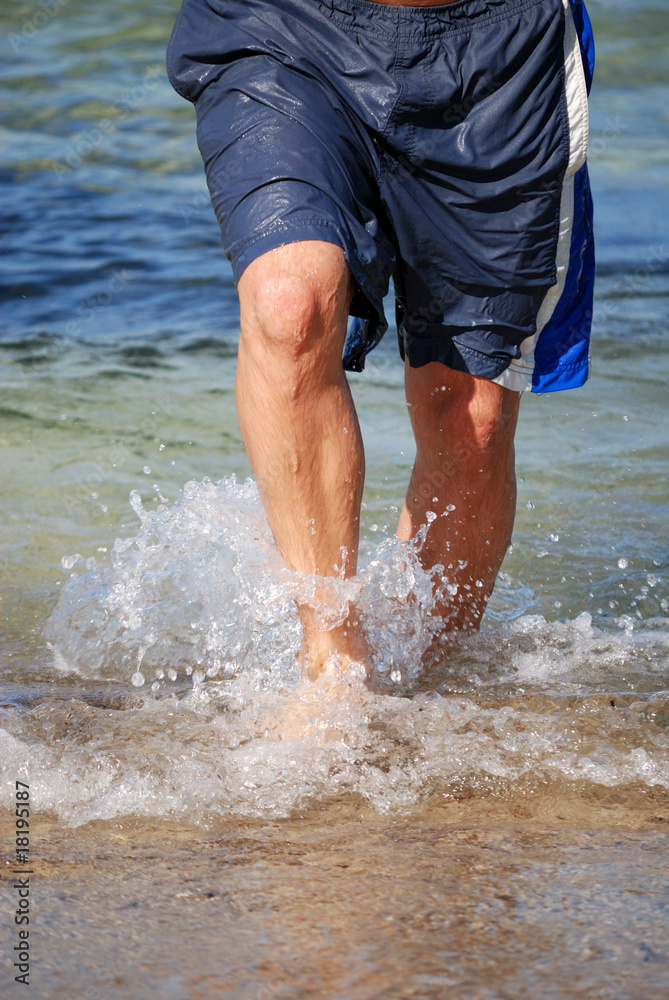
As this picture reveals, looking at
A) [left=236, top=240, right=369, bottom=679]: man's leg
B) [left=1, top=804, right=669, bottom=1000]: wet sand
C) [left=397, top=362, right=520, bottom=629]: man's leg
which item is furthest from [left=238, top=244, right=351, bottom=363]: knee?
[left=1, top=804, right=669, bottom=1000]: wet sand

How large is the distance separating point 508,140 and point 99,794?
4.77 ft

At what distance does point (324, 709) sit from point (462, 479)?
0.75 m

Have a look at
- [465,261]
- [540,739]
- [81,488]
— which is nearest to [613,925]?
[540,739]

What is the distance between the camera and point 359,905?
1.34 m

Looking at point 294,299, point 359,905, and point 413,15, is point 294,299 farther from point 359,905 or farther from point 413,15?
point 359,905

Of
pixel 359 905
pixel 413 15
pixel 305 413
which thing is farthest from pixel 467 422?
pixel 359 905

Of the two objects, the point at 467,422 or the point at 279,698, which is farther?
the point at 467,422

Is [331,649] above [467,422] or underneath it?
underneath

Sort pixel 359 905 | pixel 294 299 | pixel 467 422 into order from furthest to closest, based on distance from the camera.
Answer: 1. pixel 467 422
2. pixel 294 299
3. pixel 359 905

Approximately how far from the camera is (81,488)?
3771mm

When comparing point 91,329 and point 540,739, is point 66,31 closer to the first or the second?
point 91,329

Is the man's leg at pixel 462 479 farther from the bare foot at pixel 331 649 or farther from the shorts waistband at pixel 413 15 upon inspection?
the shorts waistband at pixel 413 15

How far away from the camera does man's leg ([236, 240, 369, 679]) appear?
5.88 feet

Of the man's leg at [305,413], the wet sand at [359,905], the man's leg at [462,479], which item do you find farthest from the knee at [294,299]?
the wet sand at [359,905]
